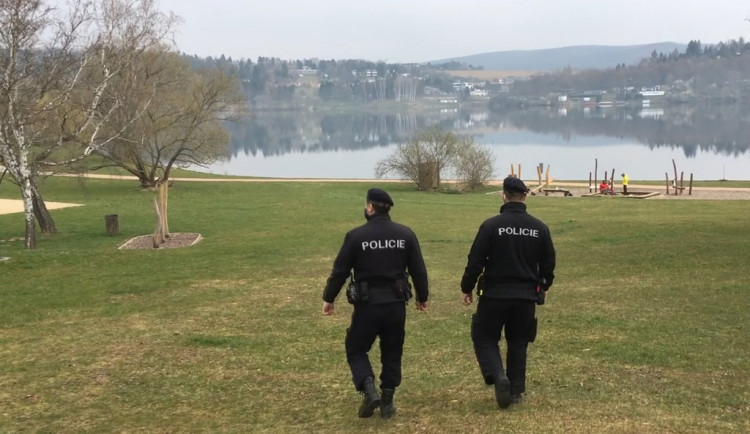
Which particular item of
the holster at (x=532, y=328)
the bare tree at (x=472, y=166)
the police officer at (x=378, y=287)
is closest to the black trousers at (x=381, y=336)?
the police officer at (x=378, y=287)

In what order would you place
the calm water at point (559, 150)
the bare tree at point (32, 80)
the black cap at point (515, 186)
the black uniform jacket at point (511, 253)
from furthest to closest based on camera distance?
the calm water at point (559, 150)
the bare tree at point (32, 80)
the black cap at point (515, 186)
the black uniform jacket at point (511, 253)

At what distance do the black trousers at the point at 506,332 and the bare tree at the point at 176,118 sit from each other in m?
30.2

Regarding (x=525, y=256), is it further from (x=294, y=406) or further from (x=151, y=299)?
(x=151, y=299)

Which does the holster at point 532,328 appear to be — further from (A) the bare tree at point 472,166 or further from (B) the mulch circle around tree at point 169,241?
(A) the bare tree at point 472,166

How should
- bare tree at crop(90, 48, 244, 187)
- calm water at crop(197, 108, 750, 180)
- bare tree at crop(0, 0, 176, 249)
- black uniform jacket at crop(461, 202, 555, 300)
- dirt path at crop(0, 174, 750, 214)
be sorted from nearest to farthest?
black uniform jacket at crop(461, 202, 555, 300), bare tree at crop(0, 0, 176, 249), dirt path at crop(0, 174, 750, 214), bare tree at crop(90, 48, 244, 187), calm water at crop(197, 108, 750, 180)

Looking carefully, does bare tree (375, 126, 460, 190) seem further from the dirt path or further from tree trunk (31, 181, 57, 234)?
tree trunk (31, 181, 57, 234)

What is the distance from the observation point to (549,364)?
779cm

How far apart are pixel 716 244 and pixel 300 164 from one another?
57.4 meters

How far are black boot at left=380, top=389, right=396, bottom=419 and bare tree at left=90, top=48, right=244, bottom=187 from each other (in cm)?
3021

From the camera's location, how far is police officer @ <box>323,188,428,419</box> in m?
6.25

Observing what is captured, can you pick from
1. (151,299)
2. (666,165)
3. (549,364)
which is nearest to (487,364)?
(549,364)

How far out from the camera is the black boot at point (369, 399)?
623 centimetres

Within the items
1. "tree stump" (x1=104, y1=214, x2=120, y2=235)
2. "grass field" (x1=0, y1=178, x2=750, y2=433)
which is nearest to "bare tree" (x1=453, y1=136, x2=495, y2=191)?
"grass field" (x1=0, y1=178, x2=750, y2=433)

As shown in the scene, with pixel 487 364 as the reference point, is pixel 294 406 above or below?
below
